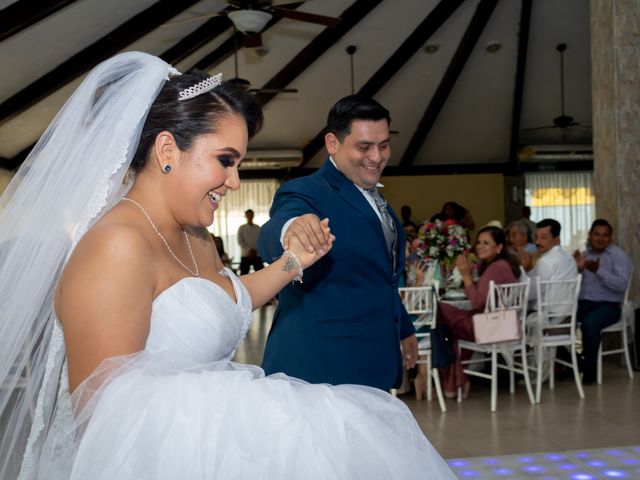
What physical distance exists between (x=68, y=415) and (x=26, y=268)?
0.35 m

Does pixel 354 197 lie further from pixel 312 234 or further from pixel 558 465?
pixel 558 465

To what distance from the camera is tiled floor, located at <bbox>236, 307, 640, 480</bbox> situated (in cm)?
382

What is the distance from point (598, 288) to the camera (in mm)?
6363

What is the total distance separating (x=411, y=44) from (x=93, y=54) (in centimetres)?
520

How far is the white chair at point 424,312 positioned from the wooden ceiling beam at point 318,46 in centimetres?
512

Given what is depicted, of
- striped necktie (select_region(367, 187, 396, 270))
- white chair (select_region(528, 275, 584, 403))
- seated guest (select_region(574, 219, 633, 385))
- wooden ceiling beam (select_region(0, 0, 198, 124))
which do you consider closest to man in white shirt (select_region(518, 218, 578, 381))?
white chair (select_region(528, 275, 584, 403))

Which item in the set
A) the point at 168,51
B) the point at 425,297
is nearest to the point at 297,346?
the point at 425,297

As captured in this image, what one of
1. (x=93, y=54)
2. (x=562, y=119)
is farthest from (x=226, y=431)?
(x=562, y=119)

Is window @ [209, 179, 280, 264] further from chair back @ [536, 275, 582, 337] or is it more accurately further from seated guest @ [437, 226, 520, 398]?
chair back @ [536, 275, 582, 337]

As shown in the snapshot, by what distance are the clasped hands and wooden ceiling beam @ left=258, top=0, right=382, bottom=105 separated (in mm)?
8201

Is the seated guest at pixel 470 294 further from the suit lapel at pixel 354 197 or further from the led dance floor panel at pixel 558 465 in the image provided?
the suit lapel at pixel 354 197

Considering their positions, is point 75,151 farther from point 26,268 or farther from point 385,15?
point 385,15

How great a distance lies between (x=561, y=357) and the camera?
6.60 m

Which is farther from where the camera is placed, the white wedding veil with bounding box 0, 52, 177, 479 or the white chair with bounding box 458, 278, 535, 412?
the white chair with bounding box 458, 278, 535, 412
